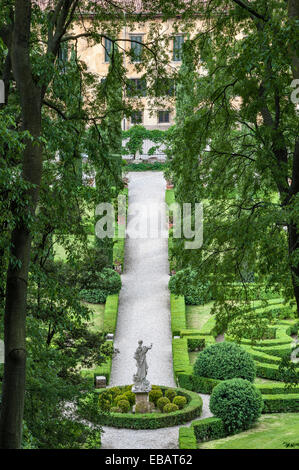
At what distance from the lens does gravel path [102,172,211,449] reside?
1903cm

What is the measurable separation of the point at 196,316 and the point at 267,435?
10256mm

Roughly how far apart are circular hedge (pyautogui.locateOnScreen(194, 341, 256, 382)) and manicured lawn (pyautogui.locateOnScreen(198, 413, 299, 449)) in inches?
63.0

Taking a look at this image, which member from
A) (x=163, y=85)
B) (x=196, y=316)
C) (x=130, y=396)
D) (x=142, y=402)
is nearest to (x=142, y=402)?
(x=142, y=402)

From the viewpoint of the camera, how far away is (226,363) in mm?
21688

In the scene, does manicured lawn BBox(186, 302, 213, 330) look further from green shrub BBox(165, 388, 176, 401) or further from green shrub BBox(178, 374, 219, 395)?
green shrub BBox(165, 388, 176, 401)

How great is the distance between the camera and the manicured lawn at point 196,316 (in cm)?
2758

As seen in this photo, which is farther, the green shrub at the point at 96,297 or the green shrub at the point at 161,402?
the green shrub at the point at 96,297

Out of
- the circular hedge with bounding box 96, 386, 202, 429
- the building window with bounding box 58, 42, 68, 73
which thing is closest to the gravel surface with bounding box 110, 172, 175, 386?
the circular hedge with bounding box 96, 386, 202, 429

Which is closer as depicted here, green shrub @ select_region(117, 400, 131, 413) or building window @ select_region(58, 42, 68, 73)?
building window @ select_region(58, 42, 68, 73)

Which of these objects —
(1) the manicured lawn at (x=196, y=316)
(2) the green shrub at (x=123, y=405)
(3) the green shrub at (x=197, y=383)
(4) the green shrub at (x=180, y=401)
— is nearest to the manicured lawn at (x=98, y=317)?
(1) the manicured lawn at (x=196, y=316)

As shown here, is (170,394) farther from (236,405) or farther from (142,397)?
(236,405)

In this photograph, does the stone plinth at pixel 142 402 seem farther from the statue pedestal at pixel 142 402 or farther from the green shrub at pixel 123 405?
the green shrub at pixel 123 405

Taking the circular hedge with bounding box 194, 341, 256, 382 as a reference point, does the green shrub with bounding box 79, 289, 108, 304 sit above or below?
above

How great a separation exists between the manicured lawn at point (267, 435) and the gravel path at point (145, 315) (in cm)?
120
